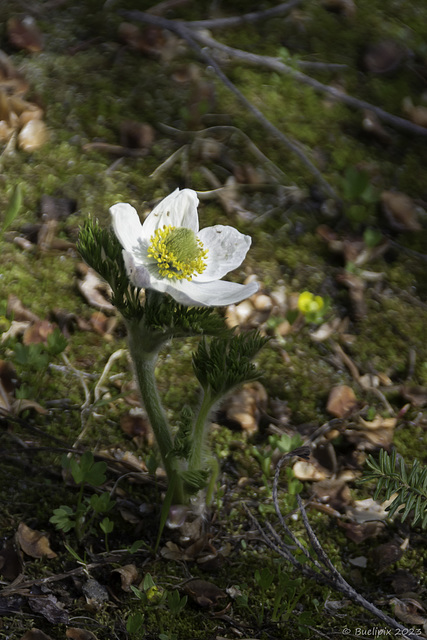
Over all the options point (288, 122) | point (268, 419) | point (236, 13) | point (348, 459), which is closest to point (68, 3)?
point (236, 13)

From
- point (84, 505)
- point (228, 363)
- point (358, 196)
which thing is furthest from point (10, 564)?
point (358, 196)

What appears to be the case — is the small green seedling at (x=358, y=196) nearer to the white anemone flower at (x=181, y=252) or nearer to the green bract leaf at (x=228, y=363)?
the white anemone flower at (x=181, y=252)

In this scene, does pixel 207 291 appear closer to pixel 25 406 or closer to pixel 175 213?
pixel 175 213

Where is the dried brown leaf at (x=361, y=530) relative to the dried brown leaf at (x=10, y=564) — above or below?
below

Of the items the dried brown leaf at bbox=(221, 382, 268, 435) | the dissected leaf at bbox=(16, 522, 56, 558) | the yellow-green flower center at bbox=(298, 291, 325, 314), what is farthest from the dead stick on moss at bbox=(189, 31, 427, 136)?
the dissected leaf at bbox=(16, 522, 56, 558)

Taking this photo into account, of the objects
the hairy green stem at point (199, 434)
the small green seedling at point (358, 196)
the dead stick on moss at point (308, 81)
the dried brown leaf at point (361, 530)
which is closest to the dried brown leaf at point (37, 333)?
the hairy green stem at point (199, 434)
